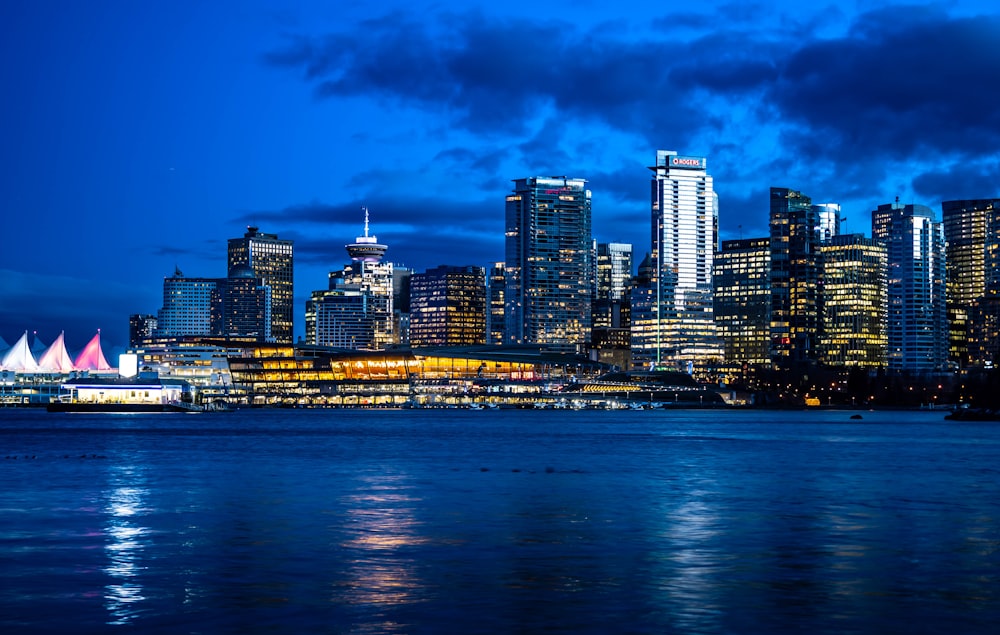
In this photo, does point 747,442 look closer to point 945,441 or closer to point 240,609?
point 945,441

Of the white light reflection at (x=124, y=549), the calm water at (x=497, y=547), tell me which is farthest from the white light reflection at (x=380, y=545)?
the white light reflection at (x=124, y=549)

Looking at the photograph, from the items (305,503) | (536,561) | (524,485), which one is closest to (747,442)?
(524,485)

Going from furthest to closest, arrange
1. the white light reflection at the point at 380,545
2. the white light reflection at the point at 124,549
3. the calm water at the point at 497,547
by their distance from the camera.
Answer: the white light reflection at the point at 380,545
the white light reflection at the point at 124,549
the calm water at the point at 497,547

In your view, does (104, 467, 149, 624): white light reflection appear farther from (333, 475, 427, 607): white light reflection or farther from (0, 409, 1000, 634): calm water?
(333, 475, 427, 607): white light reflection

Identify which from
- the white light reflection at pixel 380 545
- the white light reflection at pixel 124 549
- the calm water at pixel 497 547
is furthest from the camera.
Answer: the white light reflection at pixel 380 545

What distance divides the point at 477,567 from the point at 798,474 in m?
42.3

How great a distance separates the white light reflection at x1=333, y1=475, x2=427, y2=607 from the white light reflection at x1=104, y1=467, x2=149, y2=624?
4796mm

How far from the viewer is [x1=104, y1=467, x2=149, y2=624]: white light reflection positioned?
98.6 feet

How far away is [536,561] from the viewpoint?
37.3 m

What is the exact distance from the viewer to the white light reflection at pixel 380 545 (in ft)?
104

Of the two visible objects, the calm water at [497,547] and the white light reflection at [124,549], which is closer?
the calm water at [497,547]

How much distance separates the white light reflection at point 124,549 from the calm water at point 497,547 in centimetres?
13

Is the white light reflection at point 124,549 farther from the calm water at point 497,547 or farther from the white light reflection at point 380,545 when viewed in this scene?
the white light reflection at point 380,545

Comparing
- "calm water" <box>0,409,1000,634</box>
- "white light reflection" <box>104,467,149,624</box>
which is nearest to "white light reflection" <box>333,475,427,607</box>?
"calm water" <box>0,409,1000,634</box>
